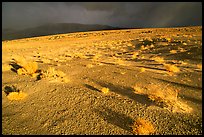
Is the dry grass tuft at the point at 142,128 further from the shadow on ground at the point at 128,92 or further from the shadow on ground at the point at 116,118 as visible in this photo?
the shadow on ground at the point at 128,92

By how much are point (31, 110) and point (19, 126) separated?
107 cm

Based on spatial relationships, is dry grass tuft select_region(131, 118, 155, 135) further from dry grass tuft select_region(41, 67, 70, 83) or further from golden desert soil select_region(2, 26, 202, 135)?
dry grass tuft select_region(41, 67, 70, 83)

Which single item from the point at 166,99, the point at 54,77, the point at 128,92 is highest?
the point at 166,99

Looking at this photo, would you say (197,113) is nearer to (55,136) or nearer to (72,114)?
(72,114)

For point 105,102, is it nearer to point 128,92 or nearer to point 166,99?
point 128,92

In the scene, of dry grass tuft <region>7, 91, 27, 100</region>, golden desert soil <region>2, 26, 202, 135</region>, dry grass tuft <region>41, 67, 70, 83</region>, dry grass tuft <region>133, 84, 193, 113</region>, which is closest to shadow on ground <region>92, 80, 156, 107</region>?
golden desert soil <region>2, 26, 202, 135</region>

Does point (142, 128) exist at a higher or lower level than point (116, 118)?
higher

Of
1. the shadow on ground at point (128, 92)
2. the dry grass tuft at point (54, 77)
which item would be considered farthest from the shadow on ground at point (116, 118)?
the dry grass tuft at point (54, 77)

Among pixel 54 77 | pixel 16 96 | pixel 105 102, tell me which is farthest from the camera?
pixel 54 77

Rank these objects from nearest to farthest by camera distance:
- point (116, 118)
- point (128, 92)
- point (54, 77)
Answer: point (116, 118) < point (128, 92) < point (54, 77)

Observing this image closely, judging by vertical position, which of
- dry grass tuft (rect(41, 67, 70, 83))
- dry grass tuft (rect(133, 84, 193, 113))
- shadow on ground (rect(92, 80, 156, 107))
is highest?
dry grass tuft (rect(133, 84, 193, 113))

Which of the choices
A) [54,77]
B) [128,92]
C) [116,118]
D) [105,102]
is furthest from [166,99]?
[54,77]

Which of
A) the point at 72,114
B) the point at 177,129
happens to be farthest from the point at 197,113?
the point at 72,114

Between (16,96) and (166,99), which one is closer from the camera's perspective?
(166,99)
